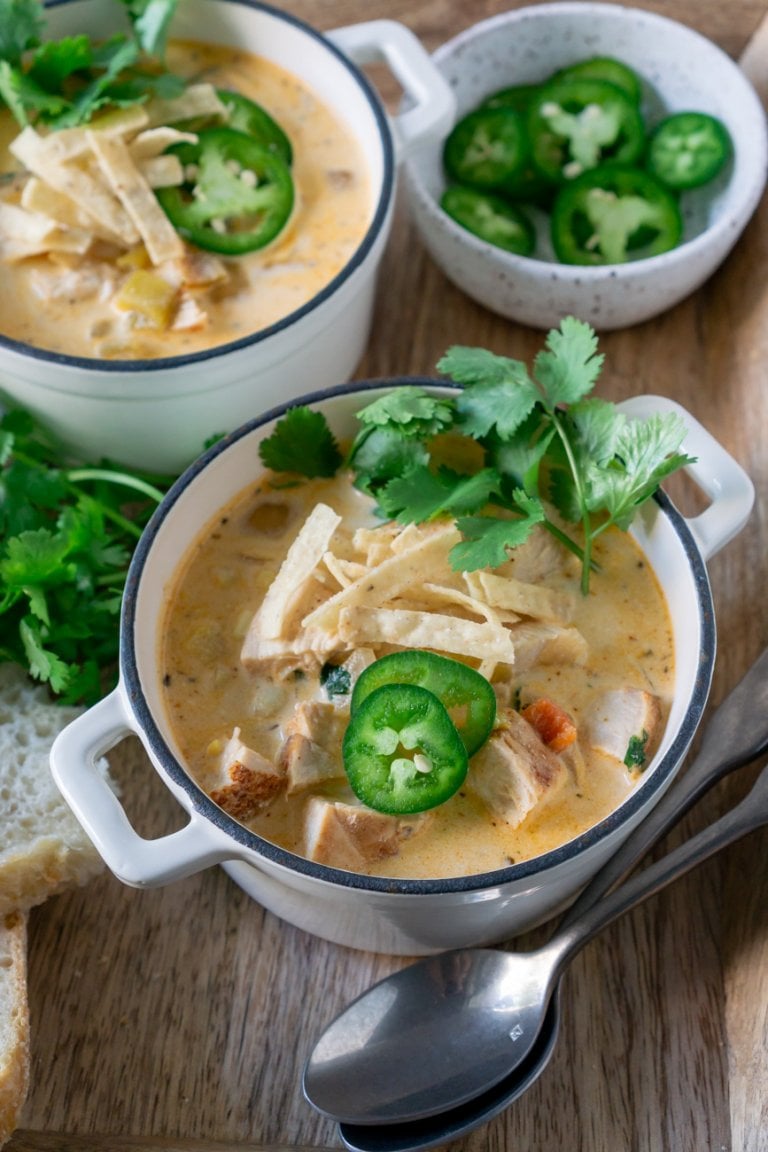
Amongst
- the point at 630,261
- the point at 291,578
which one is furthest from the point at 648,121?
the point at 291,578

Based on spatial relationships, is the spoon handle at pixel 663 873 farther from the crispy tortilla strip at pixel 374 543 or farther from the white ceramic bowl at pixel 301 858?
the crispy tortilla strip at pixel 374 543

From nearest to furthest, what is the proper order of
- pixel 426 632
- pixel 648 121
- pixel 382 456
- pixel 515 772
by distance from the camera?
pixel 515 772 < pixel 426 632 < pixel 382 456 < pixel 648 121

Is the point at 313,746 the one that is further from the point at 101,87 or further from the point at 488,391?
the point at 101,87

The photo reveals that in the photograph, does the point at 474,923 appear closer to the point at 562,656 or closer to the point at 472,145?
the point at 562,656

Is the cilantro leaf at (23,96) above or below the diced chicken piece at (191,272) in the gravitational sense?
above

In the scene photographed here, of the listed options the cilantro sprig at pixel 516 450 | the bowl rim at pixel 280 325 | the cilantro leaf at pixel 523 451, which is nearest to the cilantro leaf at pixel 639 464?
the cilantro sprig at pixel 516 450

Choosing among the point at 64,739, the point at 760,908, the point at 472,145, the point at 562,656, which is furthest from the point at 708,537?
the point at 472,145

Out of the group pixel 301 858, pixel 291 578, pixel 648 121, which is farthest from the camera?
pixel 648 121
